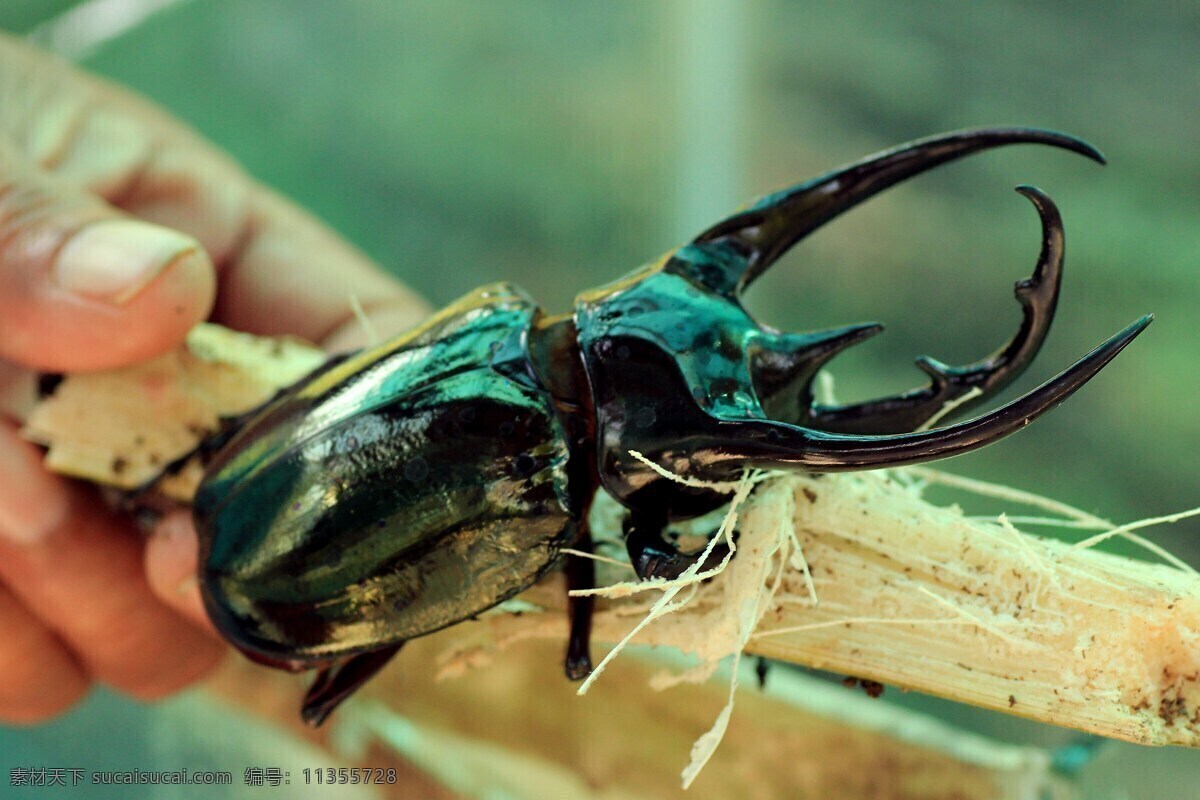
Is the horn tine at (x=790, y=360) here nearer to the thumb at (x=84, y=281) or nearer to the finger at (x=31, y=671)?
the thumb at (x=84, y=281)

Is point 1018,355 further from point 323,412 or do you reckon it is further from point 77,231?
point 77,231

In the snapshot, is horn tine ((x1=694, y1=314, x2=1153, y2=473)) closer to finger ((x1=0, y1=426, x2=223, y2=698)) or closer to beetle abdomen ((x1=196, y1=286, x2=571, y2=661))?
beetle abdomen ((x1=196, y1=286, x2=571, y2=661))

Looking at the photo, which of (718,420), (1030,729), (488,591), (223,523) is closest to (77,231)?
(223,523)

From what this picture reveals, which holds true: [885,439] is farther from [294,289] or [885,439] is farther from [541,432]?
[294,289]

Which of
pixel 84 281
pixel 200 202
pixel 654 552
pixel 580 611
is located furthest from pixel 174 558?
pixel 200 202

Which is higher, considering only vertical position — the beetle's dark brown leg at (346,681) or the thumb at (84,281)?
the thumb at (84,281)

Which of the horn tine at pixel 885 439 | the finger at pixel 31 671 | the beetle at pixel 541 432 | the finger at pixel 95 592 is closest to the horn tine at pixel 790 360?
the beetle at pixel 541 432

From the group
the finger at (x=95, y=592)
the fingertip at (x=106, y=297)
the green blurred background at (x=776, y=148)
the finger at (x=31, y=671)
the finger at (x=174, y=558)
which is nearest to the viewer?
the fingertip at (x=106, y=297)
